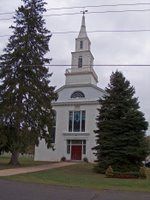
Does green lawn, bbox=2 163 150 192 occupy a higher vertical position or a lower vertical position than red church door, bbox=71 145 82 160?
lower

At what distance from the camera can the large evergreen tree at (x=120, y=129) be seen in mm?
30812

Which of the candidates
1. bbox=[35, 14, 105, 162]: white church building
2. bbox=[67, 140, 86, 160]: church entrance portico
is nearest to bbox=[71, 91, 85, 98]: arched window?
bbox=[35, 14, 105, 162]: white church building

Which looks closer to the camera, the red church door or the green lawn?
the green lawn

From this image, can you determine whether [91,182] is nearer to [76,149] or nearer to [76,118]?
[76,149]

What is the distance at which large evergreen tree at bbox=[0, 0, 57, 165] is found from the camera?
36.1 meters

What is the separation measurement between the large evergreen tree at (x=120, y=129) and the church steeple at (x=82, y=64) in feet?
85.7

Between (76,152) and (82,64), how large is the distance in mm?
14617

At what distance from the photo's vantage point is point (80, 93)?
2303 inches

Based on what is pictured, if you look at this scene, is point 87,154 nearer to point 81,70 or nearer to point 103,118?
point 81,70

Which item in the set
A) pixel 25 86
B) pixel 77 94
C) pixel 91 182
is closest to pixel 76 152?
pixel 77 94

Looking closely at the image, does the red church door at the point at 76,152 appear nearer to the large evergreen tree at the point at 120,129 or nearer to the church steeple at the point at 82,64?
the church steeple at the point at 82,64

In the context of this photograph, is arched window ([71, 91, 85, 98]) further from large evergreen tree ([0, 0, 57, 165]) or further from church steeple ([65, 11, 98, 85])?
large evergreen tree ([0, 0, 57, 165])

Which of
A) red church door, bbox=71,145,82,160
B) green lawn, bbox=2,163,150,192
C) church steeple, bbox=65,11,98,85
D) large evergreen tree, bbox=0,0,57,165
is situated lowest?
green lawn, bbox=2,163,150,192

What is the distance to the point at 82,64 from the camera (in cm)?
6041
